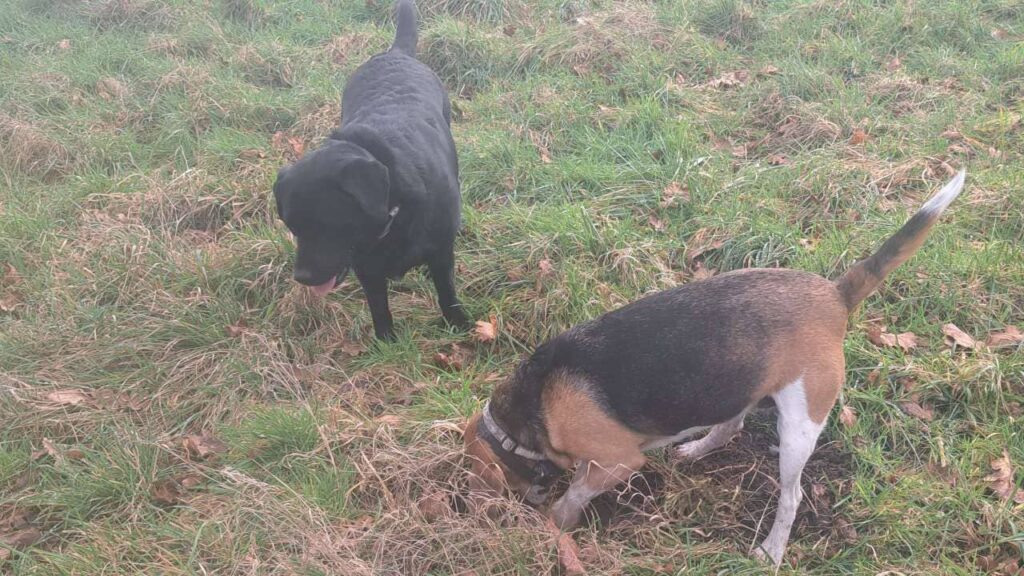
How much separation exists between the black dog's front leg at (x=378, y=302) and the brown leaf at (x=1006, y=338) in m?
3.03

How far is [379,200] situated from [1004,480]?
285 centimetres

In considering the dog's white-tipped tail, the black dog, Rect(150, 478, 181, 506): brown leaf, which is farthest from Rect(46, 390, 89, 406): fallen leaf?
the dog's white-tipped tail

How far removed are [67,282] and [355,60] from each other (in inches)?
145

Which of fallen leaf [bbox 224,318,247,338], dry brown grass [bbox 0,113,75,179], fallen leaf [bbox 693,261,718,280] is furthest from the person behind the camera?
dry brown grass [bbox 0,113,75,179]

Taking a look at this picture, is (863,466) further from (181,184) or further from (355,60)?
(355,60)

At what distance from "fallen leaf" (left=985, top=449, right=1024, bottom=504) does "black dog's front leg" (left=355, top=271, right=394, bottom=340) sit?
2.86 meters

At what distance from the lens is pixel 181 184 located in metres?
5.16

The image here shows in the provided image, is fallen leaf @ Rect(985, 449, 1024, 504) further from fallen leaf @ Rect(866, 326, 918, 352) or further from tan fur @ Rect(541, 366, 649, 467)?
tan fur @ Rect(541, 366, 649, 467)

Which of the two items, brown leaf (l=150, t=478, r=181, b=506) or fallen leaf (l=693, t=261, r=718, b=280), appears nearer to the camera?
brown leaf (l=150, t=478, r=181, b=506)

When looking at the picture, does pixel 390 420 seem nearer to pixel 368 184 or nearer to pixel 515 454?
pixel 515 454

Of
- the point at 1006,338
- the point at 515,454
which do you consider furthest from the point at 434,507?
the point at 1006,338

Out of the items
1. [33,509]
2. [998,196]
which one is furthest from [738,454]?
[33,509]

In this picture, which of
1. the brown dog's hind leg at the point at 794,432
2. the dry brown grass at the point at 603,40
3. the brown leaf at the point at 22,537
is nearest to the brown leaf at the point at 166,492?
the brown leaf at the point at 22,537

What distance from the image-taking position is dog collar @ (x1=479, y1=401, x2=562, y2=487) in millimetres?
2812
